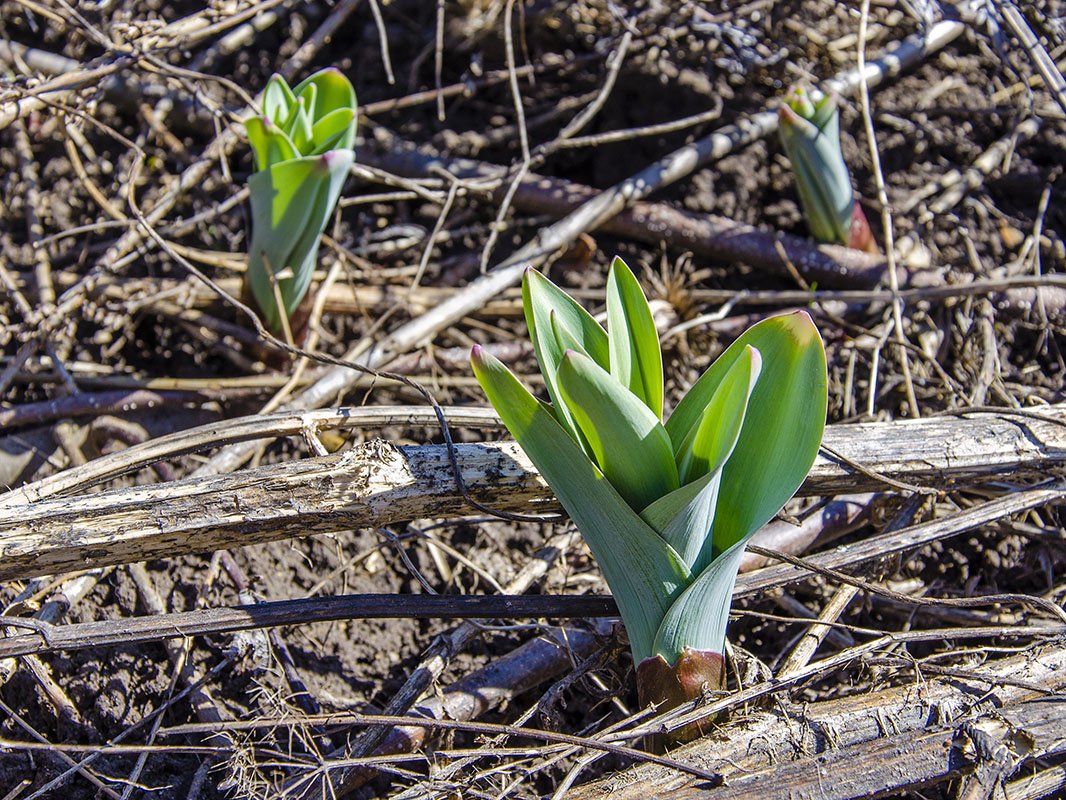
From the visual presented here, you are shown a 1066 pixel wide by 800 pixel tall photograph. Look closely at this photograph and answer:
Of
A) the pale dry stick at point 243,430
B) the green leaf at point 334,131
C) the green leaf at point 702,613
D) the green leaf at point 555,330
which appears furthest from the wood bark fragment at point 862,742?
the green leaf at point 334,131

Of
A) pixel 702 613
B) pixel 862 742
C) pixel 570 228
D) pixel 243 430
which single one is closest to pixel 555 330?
pixel 702 613

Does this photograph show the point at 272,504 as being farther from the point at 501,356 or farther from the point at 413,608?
the point at 501,356

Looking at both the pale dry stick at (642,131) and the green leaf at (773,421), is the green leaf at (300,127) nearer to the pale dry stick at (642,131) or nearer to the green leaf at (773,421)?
the pale dry stick at (642,131)

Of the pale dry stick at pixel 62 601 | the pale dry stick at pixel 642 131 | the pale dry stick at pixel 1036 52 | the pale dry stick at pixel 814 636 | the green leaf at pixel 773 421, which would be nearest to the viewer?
the green leaf at pixel 773 421

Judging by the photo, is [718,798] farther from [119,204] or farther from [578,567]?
[119,204]

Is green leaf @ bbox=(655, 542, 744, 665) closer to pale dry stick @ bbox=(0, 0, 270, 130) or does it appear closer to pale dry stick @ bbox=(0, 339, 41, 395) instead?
pale dry stick @ bbox=(0, 339, 41, 395)

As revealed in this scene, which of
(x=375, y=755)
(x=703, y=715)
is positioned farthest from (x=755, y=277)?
(x=375, y=755)
